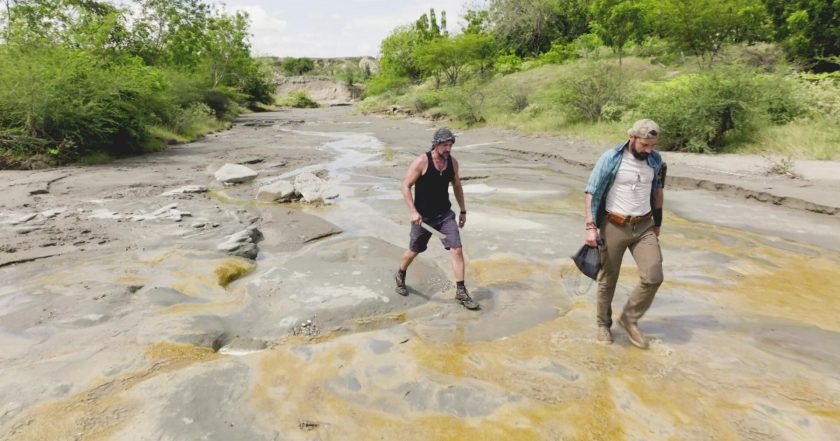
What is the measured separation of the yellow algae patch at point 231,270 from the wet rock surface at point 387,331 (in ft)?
0.11

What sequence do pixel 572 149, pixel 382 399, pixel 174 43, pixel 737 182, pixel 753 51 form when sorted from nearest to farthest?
1. pixel 382 399
2. pixel 737 182
3. pixel 572 149
4. pixel 753 51
5. pixel 174 43

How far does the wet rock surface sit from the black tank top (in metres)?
1.00

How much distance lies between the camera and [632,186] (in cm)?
362

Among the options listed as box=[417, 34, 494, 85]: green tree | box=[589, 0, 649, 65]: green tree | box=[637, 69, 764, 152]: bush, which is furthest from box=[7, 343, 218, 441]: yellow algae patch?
box=[417, 34, 494, 85]: green tree

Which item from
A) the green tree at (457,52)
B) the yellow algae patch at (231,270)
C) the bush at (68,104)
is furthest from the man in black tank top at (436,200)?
the green tree at (457,52)

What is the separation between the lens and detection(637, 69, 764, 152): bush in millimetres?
13016

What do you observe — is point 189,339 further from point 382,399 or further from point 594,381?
point 594,381

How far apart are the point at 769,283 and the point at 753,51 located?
27757 mm

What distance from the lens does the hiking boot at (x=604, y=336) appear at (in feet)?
13.2

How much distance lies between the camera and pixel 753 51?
86.7 feet

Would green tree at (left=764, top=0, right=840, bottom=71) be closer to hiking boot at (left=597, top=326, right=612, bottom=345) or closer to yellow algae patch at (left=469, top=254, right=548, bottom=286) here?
yellow algae patch at (left=469, top=254, right=548, bottom=286)

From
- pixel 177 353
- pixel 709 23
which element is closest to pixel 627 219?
pixel 177 353

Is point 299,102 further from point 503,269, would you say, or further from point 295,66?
point 503,269

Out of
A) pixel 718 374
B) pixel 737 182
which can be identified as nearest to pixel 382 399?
pixel 718 374
